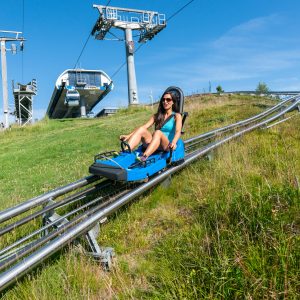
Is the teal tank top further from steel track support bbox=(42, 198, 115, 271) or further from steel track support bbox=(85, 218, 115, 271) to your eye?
steel track support bbox=(85, 218, 115, 271)

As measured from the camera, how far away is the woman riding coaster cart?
418cm

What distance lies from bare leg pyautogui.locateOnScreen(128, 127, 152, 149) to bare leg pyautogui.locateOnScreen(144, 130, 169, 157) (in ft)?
1.02

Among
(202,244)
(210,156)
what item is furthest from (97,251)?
(210,156)

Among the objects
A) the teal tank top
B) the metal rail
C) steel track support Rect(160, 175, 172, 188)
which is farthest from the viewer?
the teal tank top

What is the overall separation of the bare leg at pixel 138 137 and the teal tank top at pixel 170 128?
0.28m

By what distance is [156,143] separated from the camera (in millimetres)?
4801

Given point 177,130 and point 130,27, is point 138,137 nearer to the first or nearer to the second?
point 177,130

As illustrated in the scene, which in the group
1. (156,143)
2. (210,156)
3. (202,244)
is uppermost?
(156,143)

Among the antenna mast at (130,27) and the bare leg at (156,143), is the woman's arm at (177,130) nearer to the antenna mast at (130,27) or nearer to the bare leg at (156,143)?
the bare leg at (156,143)

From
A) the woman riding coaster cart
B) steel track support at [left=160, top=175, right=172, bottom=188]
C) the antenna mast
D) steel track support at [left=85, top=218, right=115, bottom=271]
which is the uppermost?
the antenna mast

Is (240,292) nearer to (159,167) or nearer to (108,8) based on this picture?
(159,167)

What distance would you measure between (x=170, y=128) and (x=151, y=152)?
32.1 inches

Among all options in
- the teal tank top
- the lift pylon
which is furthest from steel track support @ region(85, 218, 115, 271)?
the lift pylon

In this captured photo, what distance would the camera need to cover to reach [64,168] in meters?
8.27
